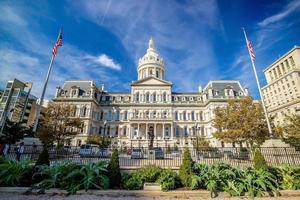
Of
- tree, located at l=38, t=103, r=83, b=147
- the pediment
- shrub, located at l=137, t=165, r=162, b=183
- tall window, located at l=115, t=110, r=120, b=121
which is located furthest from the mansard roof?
shrub, located at l=137, t=165, r=162, b=183

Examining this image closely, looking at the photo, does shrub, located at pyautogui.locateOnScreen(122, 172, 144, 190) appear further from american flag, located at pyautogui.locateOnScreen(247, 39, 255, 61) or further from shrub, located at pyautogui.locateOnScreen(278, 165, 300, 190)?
american flag, located at pyautogui.locateOnScreen(247, 39, 255, 61)

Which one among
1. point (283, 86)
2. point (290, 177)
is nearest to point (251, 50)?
point (290, 177)

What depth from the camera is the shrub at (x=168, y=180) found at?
7.14m

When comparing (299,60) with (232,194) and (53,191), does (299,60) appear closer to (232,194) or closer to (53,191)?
(232,194)

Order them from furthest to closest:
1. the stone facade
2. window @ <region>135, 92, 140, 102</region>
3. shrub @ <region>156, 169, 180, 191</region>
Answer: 1. window @ <region>135, 92, 140, 102</region>
2. the stone facade
3. shrub @ <region>156, 169, 180, 191</region>

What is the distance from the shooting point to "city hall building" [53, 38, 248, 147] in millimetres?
45500

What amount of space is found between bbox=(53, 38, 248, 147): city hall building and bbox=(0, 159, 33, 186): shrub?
3684 centimetres

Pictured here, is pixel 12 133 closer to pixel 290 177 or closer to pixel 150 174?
pixel 150 174

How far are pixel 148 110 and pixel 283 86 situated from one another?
44743 millimetres

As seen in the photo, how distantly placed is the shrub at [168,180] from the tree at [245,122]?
1842 centimetres

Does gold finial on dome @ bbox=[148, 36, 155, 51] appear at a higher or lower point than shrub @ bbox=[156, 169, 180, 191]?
higher

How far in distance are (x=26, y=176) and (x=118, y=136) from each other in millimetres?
41215

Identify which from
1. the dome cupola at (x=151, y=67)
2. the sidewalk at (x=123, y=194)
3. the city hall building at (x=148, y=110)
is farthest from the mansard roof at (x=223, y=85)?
the sidewalk at (x=123, y=194)

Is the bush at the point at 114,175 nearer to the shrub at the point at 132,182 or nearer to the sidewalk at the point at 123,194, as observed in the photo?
the shrub at the point at 132,182
